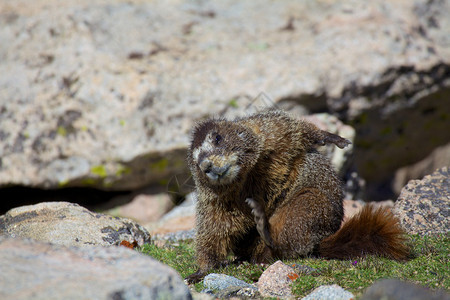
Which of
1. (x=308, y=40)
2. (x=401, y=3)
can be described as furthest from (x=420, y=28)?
(x=308, y=40)

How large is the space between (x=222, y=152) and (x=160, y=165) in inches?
190

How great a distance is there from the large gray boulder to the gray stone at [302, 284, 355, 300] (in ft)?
18.8

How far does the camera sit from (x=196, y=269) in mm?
6230

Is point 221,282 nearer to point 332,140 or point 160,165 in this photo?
point 332,140

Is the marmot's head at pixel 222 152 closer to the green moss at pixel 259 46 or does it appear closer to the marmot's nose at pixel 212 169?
the marmot's nose at pixel 212 169

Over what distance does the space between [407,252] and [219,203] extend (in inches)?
85.4

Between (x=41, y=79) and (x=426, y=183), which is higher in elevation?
(x=41, y=79)

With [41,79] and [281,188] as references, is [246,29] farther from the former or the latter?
[281,188]

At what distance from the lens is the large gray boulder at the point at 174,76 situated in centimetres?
995

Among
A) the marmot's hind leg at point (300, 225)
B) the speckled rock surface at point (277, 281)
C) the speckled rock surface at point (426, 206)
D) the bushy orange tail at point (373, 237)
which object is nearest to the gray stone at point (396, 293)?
the speckled rock surface at point (277, 281)

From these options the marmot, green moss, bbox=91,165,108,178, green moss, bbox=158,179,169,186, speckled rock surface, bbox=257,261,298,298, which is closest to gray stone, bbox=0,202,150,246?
the marmot

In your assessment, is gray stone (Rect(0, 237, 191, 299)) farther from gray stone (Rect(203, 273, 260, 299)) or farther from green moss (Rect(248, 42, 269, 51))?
green moss (Rect(248, 42, 269, 51))

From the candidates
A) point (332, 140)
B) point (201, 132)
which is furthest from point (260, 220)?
point (332, 140)

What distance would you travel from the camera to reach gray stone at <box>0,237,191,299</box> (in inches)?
124
